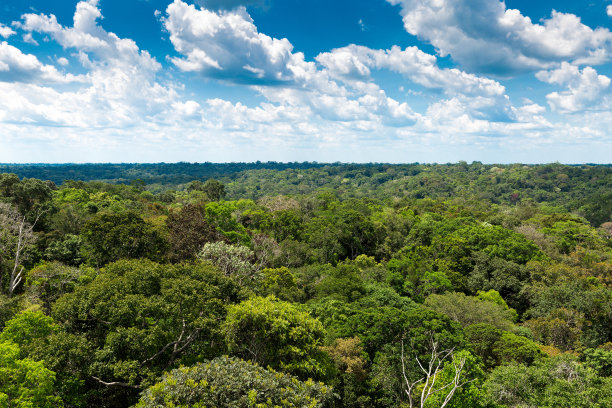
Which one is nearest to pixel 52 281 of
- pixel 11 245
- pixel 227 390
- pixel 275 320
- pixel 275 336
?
pixel 11 245

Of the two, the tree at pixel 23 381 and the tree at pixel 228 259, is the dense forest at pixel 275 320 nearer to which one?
the tree at pixel 23 381

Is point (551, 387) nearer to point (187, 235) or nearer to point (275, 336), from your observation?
point (275, 336)

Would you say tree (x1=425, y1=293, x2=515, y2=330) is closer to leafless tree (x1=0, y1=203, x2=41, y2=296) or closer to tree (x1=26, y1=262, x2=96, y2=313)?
tree (x1=26, y1=262, x2=96, y2=313)

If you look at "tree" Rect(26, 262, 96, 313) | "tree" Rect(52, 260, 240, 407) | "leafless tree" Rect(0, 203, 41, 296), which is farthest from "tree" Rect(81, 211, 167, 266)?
"tree" Rect(52, 260, 240, 407)

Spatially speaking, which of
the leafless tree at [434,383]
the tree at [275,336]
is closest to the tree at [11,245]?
the tree at [275,336]

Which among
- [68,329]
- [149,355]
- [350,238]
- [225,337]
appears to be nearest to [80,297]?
[68,329]

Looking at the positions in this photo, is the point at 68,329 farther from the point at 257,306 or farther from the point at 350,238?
the point at 350,238

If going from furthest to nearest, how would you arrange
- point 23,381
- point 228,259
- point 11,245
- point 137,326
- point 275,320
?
point 11,245 < point 228,259 < point 137,326 < point 275,320 < point 23,381

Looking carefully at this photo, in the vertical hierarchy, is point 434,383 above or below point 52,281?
below
